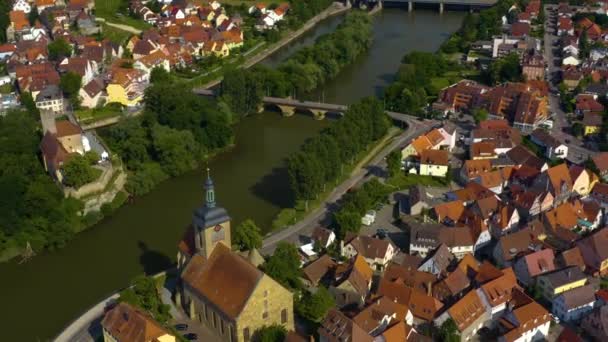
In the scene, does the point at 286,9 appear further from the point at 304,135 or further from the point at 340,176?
the point at 340,176

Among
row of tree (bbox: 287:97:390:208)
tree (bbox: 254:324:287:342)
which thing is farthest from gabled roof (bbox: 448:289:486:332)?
row of tree (bbox: 287:97:390:208)

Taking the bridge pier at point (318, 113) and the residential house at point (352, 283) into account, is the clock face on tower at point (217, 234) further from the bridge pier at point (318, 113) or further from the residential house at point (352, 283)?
the bridge pier at point (318, 113)

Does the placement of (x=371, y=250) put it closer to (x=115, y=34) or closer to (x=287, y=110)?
(x=287, y=110)

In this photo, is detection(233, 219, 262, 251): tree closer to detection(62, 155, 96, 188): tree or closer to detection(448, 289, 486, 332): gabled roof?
detection(448, 289, 486, 332): gabled roof

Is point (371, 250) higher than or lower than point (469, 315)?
lower

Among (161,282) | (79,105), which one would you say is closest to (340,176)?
(161,282)

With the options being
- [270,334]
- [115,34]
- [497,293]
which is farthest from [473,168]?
[115,34]
